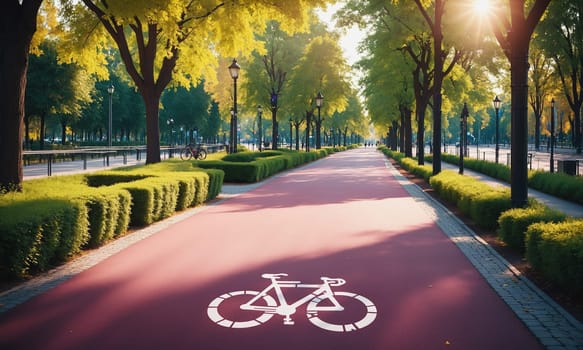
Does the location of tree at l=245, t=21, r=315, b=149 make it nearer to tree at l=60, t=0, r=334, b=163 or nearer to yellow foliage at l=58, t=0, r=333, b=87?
tree at l=60, t=0, r=334, b=163

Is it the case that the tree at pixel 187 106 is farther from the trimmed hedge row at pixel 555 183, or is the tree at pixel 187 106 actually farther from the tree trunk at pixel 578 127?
the trimmed hedge row at pixel 555 183

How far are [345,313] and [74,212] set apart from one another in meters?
4.52

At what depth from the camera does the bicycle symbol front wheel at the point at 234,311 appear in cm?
523

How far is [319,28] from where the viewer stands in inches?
1992

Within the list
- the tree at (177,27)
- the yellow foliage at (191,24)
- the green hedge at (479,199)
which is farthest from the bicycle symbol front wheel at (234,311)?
the yellow foliage at (191,24)

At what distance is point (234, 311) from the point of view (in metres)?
5.58

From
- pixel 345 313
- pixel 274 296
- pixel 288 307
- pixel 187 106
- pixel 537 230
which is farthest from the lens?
pixel 187 106

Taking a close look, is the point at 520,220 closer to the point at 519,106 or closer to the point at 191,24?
the point at 519,106

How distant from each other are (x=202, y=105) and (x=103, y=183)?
7872cm

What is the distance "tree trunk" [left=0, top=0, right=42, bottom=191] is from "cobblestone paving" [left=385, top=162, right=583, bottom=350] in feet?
27.1

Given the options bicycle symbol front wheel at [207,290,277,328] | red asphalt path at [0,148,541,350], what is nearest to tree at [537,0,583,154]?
red asphalt path at [0,148,541,350]

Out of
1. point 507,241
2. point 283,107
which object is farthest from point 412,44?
point 507,241

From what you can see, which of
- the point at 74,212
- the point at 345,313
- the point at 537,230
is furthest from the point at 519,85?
the point at 74,212

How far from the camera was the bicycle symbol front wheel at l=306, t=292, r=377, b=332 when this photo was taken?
5.18m
